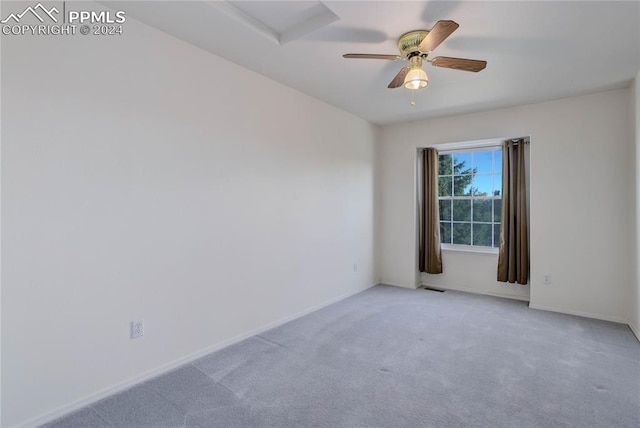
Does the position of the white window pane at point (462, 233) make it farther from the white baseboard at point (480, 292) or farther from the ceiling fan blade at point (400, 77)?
the ceiling fan blade at point (400, 77)

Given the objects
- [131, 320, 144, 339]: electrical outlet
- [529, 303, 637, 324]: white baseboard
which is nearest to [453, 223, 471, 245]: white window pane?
[529, 303, 637, 324]: white baseboard

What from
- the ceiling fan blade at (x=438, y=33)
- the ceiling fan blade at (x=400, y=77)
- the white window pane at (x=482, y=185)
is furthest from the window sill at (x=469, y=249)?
the ceiling fan blade at (x=438, y=33)

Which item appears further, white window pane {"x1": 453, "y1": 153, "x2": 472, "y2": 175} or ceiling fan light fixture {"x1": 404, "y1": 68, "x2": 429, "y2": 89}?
white window pane {"x1": 453, "y1": 153, "x2": 472, "y2": 175}

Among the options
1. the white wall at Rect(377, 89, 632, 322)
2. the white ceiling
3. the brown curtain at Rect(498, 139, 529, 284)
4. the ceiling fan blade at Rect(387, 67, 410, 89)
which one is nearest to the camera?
the white ceiling

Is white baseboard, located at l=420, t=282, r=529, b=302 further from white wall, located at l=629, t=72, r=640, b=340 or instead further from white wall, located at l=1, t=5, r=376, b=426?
white wall, located at l=1, t=5, r=376, b=426

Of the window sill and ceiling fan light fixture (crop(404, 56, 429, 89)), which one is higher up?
ceiling fan light fixture (crop(404, 56, 429, 89))

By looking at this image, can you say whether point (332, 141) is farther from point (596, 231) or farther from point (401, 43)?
point (596, 231)

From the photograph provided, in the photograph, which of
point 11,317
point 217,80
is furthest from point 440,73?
point 11,317

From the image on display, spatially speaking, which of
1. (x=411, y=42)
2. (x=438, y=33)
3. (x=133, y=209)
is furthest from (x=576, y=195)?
(x=133, y=209)

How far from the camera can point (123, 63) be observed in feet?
7.24

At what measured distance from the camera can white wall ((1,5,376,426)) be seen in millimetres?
1830

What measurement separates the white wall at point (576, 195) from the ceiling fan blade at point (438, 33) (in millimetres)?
2583

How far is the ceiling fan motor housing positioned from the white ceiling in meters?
0.05

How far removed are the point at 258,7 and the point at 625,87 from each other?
382cm
